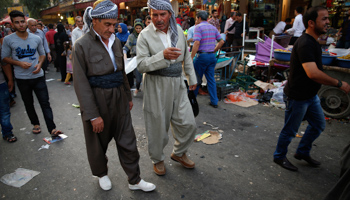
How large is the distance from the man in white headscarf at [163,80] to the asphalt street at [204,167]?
1.45 feet

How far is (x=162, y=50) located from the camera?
8.44 feet

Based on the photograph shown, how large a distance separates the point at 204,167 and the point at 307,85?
1.66m

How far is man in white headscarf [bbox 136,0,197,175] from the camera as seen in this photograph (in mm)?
2496

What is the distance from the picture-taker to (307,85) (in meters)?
2.66

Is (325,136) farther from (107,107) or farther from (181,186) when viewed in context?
(107,107)

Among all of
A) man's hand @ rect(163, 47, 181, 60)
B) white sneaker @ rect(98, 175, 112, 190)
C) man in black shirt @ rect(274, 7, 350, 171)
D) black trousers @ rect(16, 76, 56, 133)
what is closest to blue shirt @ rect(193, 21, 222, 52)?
man in black shirt @ rect(274, 7, 350, 171)

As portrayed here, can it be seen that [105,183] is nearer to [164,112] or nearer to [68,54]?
[164,112]

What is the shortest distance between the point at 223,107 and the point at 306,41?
10.1 ft

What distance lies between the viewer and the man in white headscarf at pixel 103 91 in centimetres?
221

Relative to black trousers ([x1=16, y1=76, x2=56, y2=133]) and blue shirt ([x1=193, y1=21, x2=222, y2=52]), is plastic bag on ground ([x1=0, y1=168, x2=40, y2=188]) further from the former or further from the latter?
blue shirt ([x1=193, y1=21, x2=222, y2=52])

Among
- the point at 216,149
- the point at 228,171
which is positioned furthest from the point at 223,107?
the point at 228,171

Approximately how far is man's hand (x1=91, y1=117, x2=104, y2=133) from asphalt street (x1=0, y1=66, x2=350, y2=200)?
86 centimetres

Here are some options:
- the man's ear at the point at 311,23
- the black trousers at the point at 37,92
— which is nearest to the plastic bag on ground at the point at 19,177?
the black trousers at the point at 37,92

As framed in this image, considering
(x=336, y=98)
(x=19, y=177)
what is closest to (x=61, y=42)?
(x=19, y=177)
